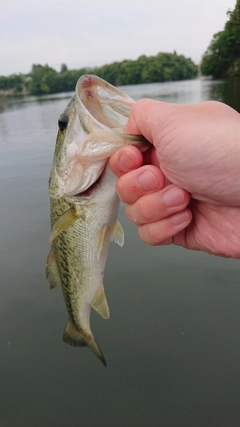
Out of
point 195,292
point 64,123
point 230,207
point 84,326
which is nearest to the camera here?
point 64,123

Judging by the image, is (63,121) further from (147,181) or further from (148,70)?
(148,70)

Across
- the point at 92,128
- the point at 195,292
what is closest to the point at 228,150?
the point at 92,128

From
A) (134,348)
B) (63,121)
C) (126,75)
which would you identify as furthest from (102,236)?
(126,75)

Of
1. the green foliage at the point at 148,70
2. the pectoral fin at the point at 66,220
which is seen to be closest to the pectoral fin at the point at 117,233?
the pectoral fin at the point at 66,220

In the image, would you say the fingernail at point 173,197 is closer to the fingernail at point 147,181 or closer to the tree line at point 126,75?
the fingernail at point 147,181

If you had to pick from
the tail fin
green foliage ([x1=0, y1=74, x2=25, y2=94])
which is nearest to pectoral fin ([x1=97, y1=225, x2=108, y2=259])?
the tail fin

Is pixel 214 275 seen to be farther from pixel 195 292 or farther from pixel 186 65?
pixel 186 65
